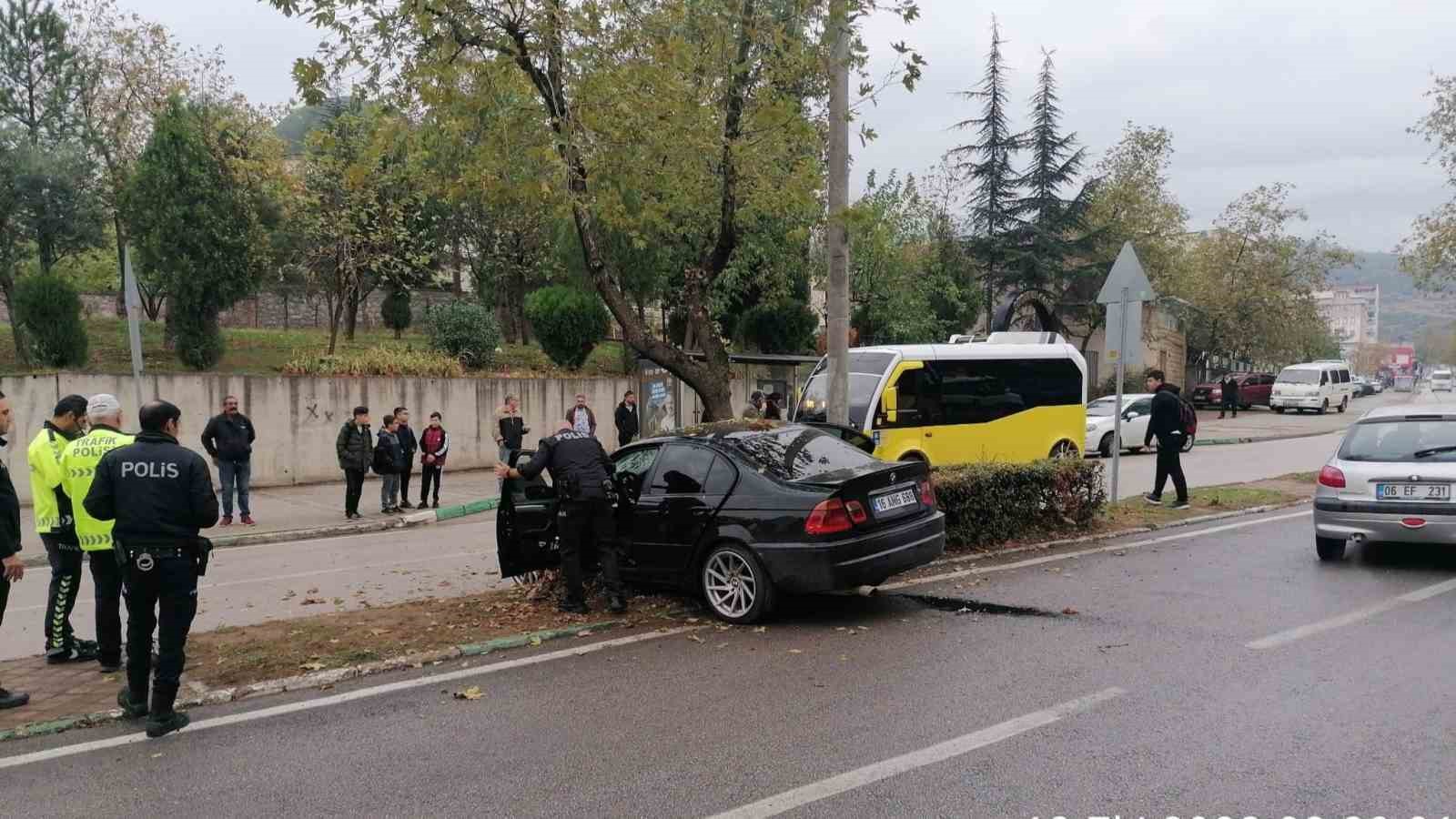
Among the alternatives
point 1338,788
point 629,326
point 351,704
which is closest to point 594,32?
point 629,326

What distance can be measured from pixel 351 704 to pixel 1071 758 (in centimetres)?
398

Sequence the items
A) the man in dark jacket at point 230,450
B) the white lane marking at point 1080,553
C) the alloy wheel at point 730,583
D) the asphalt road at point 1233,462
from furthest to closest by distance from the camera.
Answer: the asphalt road at point 1233,462, the man in dark jacket at point 230,450, the white lane marking at point 1080,553, the alloy wheel at point 730,583

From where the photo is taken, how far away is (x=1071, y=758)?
4.55 m

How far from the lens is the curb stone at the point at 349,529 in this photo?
42.2ft

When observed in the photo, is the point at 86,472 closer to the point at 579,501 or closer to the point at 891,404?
the point at 579,501

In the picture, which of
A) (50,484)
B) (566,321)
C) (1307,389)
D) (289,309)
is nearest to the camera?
(50,484)

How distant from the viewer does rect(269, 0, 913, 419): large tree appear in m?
8.84

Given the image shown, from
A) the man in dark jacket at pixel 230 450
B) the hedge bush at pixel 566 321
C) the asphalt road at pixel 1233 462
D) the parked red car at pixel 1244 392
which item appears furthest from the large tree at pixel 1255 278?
the man in dark jacket at pixel 230 450

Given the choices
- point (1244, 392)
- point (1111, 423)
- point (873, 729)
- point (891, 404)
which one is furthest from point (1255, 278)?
point (873, 729)

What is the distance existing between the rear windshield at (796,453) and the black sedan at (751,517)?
0.05 ft

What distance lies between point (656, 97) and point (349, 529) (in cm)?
832

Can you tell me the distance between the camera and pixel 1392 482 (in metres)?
8.62

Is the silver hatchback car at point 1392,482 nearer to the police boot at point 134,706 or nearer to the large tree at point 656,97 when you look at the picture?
the large tree at point 656,97

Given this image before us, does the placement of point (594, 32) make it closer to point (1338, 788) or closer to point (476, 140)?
point (476, 140)
